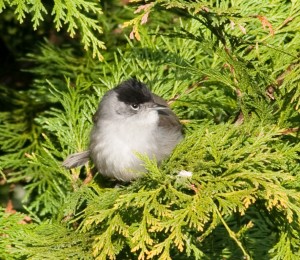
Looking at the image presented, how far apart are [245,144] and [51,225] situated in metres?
1.09

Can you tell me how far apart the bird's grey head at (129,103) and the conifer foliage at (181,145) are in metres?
0.10

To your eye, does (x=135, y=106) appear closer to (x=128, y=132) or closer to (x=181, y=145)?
(x=128, y=132)

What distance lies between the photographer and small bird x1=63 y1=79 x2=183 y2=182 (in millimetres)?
4084

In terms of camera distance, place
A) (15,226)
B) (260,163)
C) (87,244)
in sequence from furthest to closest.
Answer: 1. (15,226)
2. (87,244)
3. (260,163)

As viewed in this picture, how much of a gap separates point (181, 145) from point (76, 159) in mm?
844

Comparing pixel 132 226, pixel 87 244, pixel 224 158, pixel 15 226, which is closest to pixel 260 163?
pixel 224 158

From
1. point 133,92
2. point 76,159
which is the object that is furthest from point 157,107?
point 76,159

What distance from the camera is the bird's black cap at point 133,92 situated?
4.25 metres

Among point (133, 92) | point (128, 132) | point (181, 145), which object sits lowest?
point (128, 132)

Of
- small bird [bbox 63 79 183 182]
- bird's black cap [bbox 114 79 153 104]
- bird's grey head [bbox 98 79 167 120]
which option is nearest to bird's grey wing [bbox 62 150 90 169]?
small bird [bbox 63 79 183 182]

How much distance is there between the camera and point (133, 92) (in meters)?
A: 4.36

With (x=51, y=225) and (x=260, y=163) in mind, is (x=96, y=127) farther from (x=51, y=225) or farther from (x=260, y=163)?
(x=260, y=163)

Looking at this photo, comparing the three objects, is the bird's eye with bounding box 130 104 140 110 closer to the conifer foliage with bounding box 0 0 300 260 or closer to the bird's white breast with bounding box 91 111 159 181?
the bird's white breast with bounding box 91 111 159 181

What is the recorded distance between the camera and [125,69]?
14.8 ft
